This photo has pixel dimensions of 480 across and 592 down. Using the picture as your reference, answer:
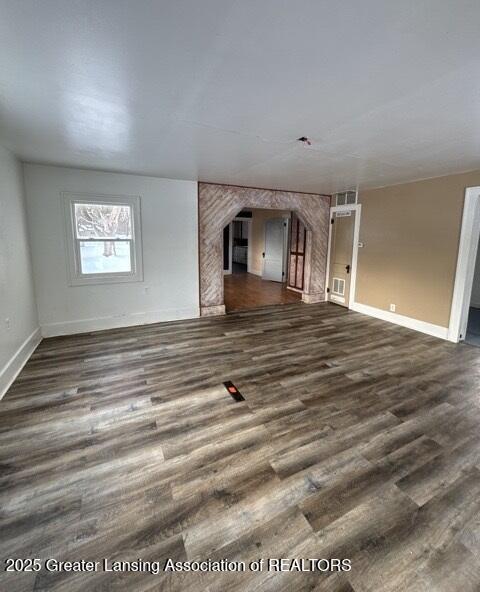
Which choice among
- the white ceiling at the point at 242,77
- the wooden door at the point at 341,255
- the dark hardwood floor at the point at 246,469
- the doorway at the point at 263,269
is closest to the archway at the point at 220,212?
the wooden door at the point at 341,255

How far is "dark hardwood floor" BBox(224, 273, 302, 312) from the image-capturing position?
6309mm

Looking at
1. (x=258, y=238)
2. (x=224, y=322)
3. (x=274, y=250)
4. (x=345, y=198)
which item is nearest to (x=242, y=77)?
(x=224, y=322)

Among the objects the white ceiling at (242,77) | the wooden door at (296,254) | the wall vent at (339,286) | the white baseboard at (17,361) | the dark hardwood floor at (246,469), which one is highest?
the white ceiling at (242,77)

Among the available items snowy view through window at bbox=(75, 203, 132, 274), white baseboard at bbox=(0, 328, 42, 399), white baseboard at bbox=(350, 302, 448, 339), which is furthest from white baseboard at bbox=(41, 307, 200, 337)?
white baseboard at bbox=(350, 302, 448, 339)

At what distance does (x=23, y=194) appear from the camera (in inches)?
149

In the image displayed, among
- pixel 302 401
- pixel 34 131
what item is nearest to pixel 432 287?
pixel 302 401

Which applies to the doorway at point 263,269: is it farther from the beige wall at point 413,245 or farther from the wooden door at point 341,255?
the beige wall at point 413,245

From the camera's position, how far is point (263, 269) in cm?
946

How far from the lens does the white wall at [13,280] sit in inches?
113

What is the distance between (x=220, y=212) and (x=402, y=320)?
3.83m

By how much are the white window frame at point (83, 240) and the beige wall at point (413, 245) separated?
169 inches

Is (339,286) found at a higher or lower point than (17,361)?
higher

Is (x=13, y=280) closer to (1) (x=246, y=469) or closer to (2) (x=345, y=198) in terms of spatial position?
(1) (x=246, y=469)

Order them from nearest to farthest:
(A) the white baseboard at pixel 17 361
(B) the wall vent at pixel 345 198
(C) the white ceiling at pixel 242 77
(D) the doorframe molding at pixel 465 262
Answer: (C) the white ceiling at pixel 242 77
(A) the white baseboard at pixel 17 361
(D) the doorframe molding at pixel 465 262
(B) the wall vent at pixel 345 198
